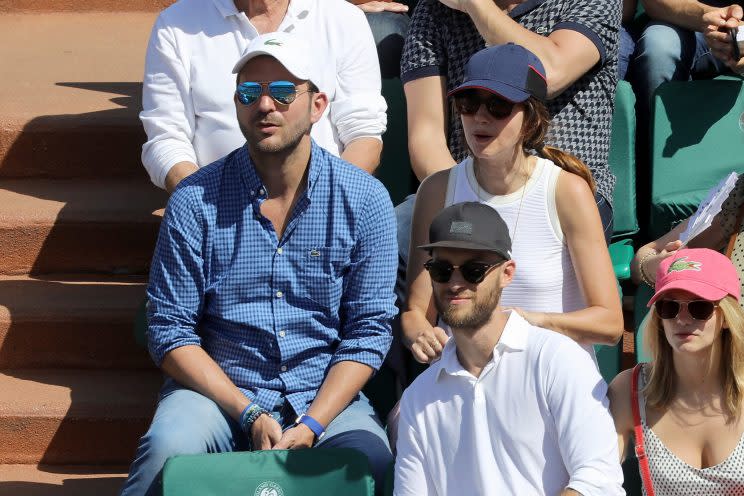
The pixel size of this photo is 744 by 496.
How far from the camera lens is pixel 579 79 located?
14.1ft

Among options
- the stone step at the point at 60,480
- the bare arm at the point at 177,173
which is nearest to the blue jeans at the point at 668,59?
the bare arm at the point at 177,173

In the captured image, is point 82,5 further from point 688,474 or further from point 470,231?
point 688,474

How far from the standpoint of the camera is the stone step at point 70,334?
14.8 ft

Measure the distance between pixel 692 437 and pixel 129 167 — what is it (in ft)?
9.11

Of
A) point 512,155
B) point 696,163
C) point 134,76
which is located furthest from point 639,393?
point 134,76

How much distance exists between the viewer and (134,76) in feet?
18.7

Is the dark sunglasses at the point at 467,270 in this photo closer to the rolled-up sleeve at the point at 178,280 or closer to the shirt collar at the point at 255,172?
the shirt collar at the point at 255,172

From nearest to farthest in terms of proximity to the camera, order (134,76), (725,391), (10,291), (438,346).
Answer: (725,391) < (438,346) < (10,291) < (134,76)

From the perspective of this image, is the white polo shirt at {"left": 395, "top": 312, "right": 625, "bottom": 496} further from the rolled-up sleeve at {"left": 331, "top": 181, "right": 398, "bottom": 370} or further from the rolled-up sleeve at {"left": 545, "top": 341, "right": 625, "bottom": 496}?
the rolled-up sleeve at {"left": 331, "top": 181, "right": 398, "bottom": 370}

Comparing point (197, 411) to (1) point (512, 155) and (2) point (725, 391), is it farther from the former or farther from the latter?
(2) point (725, 391)

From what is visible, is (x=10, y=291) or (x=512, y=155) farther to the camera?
(x=10, y=291)

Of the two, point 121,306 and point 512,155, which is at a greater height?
Result: point 512,155

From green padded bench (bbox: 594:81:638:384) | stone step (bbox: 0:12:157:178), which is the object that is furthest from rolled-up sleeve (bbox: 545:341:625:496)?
stone step (bbox: 0:12:157:178)

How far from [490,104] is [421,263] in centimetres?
54
